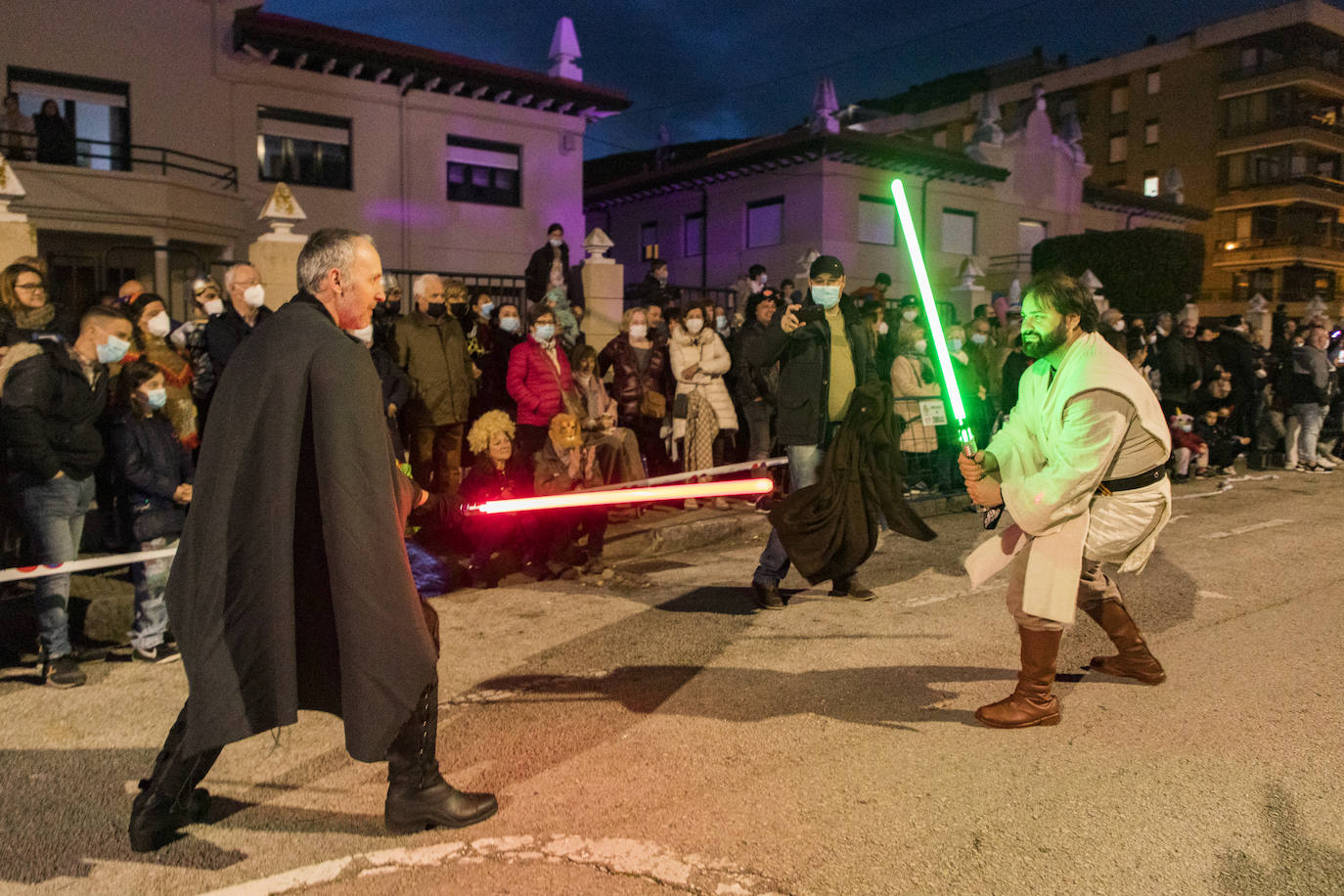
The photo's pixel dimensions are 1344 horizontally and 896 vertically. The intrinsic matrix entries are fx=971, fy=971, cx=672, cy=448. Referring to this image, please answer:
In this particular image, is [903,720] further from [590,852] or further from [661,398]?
[661,398]

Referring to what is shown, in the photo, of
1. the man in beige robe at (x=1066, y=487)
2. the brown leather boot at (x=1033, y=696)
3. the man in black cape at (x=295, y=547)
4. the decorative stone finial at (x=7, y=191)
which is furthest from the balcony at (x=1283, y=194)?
the man in black cape at (x=295, y=547)

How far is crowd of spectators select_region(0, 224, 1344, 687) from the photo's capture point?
5.37 metres

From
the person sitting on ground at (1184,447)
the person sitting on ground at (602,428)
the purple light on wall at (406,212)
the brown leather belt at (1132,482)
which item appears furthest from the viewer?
the purple light on wall at (406,212)

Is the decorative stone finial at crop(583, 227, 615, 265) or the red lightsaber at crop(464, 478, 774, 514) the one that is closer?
the red lightsaber at crop(464, 478, 774, 514)

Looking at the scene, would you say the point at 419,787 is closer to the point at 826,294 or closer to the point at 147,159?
the point at 826,294

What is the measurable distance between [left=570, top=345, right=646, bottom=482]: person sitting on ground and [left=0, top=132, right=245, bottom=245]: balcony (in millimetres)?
11802

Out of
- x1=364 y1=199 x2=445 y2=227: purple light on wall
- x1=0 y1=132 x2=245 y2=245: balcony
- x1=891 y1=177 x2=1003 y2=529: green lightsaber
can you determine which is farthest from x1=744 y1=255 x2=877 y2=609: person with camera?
x1=364 y1=199 x2=445 y2=227: purple light on wall

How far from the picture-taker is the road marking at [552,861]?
3.16 meters

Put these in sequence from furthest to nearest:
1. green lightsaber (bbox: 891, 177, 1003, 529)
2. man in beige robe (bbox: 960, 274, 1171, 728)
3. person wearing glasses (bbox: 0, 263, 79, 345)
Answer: person wearing glasses (bbox: 0, 263, 79, 345)
man in beige robe (bbox: 960, 274, 1171, 728)
green lightsaber (bbox: 891, 177, 1003, 529)

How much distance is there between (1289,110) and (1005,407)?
50318 mm

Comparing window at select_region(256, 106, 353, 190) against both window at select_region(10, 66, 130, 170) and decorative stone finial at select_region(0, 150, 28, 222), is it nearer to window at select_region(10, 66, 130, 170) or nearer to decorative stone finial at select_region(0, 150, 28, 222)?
window at select_region(10, 66, 130, 170)

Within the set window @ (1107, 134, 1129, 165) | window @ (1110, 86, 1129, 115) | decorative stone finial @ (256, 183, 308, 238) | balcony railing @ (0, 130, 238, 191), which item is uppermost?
window @ (1110, 86, 1129, 115)

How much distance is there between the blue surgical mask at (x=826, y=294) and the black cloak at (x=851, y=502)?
658mm

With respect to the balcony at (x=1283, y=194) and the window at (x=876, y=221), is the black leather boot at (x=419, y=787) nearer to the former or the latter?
the window at (x=876, y=221)
